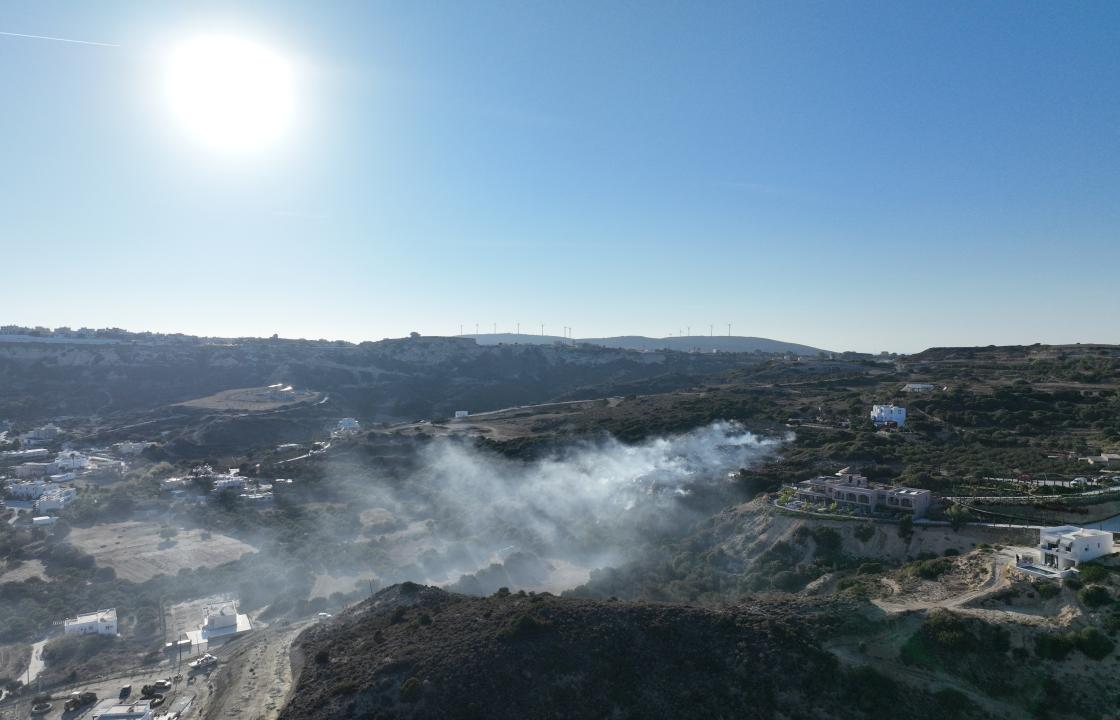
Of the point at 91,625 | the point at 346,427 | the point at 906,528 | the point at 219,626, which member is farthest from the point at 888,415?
the point at 346,427

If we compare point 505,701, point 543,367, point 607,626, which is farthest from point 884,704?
point 543,367

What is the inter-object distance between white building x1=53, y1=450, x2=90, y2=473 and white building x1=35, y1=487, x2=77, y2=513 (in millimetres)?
7708

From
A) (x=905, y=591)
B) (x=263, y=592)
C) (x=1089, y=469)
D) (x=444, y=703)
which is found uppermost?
(x=1089, y=469)

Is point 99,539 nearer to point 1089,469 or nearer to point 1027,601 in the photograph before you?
point 1027,601

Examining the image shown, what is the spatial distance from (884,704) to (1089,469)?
23586mm

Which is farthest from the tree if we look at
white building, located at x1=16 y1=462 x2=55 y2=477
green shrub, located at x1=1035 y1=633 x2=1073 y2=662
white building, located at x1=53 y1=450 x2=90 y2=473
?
white building, located at x1=16 y1=462 x2=55 y2=477

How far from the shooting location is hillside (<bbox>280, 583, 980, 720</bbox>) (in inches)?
757

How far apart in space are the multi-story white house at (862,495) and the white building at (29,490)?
2203 inches

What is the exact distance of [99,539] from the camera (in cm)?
4497

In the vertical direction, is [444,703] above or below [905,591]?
below

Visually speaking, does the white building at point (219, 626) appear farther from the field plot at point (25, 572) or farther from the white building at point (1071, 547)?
the white building at point (1071, 547)

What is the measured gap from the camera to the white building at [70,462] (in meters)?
60.4

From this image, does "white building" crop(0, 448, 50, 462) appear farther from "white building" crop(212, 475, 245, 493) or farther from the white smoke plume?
the white smoke plume

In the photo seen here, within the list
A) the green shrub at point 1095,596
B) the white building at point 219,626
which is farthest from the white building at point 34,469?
the green shrub at point 1095,596
